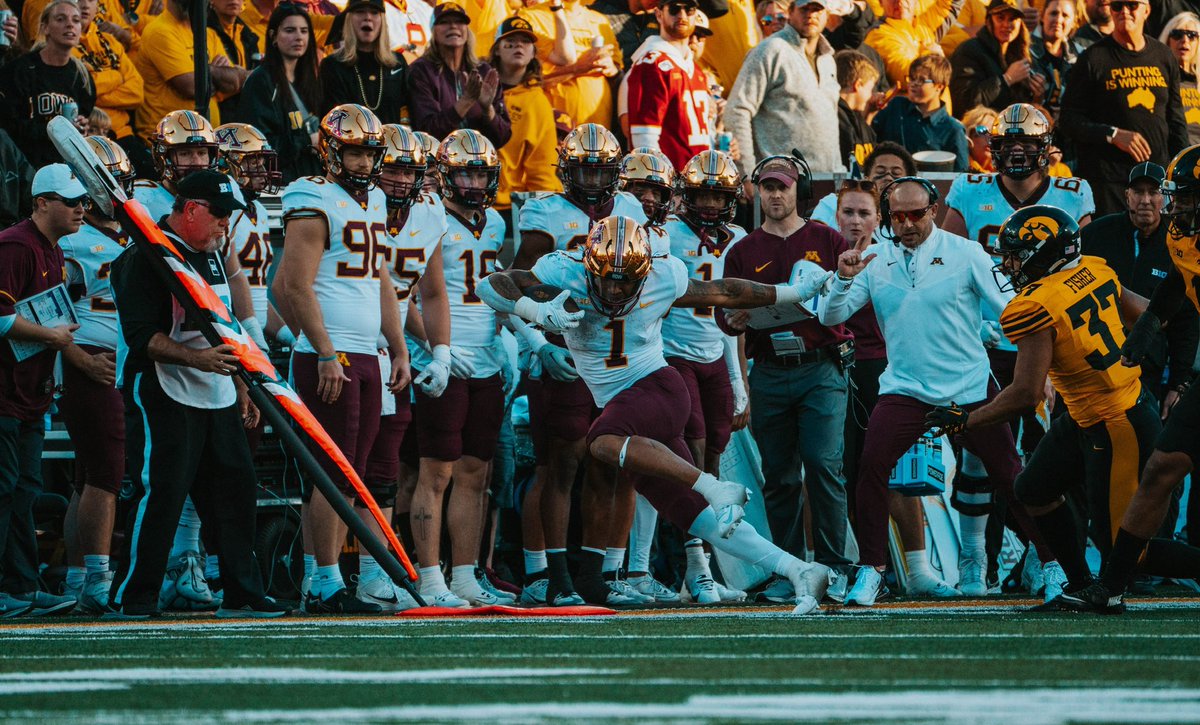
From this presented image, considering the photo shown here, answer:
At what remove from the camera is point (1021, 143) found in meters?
9.12

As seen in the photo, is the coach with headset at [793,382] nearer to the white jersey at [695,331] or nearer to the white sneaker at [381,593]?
the white jersey at [695,331]

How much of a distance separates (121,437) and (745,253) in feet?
10.3

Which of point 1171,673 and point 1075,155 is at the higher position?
point 1075,155

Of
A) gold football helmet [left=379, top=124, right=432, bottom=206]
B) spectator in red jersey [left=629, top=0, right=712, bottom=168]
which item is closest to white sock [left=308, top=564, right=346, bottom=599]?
gold football helmet [left=379, top=124, right=432, bottom=206]

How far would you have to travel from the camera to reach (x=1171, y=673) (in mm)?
4430

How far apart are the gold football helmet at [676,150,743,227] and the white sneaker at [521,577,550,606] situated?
2.02 meters

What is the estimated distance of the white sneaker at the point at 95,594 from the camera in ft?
24.9

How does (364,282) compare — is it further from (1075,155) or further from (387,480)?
(1075,155)

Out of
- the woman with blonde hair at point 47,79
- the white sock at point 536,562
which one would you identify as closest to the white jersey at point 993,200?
the white sock at point 536,562

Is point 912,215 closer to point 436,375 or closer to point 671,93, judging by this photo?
point 436,375

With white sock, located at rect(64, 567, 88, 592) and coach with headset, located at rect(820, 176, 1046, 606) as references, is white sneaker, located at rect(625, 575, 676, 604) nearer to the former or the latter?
coach with headset, located at rect(820, 176, 1046, 606)

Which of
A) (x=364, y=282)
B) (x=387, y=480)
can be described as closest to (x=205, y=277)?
(x=364, y=282)

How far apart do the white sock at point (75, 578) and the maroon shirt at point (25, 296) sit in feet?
2.39

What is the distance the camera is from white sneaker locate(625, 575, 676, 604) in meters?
8.59
